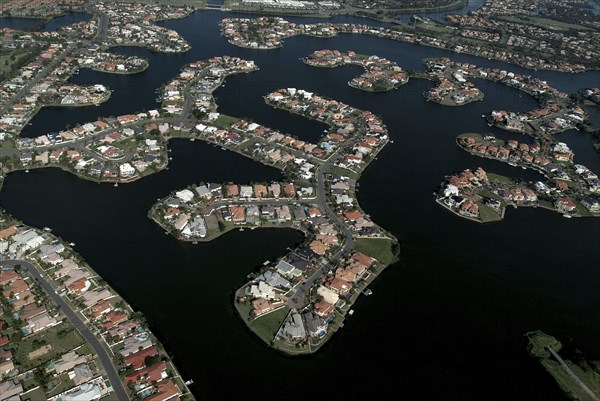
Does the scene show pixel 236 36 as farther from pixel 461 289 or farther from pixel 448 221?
pixel 461 289

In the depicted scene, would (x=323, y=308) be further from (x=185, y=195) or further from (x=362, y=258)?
(x=185, y=195)

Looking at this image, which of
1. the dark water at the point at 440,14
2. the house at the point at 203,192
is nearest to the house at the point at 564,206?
the house at the point at 203,192

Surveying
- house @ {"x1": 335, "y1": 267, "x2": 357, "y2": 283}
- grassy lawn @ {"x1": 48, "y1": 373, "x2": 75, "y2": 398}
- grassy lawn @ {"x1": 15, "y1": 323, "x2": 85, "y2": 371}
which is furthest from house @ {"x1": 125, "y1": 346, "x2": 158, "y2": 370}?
house @ {"x1": 335, "y1": 267, "x2": 357, "y2": 283}

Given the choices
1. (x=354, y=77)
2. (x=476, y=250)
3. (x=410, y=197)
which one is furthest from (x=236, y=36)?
(x=476, y=250)

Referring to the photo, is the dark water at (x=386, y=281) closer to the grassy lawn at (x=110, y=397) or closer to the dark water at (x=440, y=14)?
the grassy lawn at (x=110, y=397)

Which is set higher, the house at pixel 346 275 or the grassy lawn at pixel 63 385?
the grassy lawn at pixel 63 385

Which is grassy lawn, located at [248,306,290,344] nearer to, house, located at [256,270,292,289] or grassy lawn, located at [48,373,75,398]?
house, located at [256,270,292,289]

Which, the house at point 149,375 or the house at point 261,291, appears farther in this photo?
the house at point 261,291
